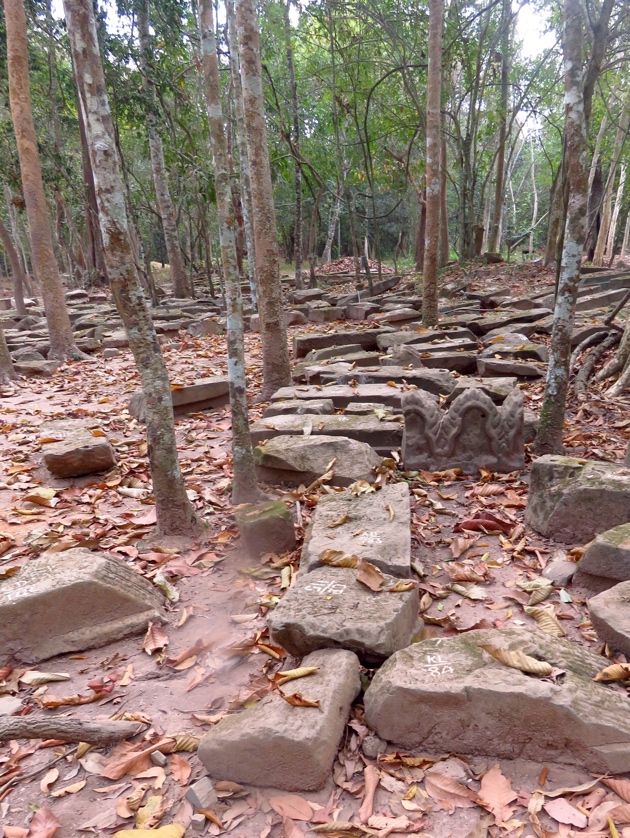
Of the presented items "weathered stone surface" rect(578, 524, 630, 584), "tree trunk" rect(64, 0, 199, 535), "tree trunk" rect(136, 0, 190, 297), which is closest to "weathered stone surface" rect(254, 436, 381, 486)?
"tree trunk" rect(64, 0, 199, 535)

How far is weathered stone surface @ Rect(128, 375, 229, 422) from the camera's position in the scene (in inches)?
235

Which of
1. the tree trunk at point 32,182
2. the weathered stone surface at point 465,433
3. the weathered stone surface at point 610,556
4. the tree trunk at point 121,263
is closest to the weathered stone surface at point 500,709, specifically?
the weathered stone surface at point 610,556

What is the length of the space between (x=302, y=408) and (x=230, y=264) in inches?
71.4

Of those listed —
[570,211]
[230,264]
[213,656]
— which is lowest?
[213,656]

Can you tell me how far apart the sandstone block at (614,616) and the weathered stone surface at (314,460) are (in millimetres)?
1842

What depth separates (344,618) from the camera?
Result: 2.37 m

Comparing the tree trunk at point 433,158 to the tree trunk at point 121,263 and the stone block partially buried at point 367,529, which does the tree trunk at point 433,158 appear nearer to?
the stone block partially buried at point 367,529

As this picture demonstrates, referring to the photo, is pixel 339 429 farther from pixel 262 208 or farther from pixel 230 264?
pixel 262 208

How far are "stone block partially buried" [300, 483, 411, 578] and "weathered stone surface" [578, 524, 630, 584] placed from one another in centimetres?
86

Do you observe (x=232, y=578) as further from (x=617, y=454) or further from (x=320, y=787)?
(x=617, y=454)

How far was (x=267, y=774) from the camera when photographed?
1.87m

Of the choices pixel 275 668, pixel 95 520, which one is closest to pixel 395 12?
pixel 95 520

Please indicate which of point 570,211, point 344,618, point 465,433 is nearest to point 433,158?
point 570,211

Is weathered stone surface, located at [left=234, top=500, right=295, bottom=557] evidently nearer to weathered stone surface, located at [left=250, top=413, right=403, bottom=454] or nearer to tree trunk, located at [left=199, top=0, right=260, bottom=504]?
tree trunk, located at [left=199, top=0, right=260, bottom=504]
